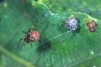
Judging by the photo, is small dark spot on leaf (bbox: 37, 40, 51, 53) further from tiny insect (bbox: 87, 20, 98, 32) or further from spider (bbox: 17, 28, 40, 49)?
tiny insect (bbox: 87, 20, 98, 32)

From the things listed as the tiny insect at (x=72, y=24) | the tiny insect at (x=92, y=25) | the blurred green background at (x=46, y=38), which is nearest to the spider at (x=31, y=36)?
the blurred green background at (x=46, y=38)

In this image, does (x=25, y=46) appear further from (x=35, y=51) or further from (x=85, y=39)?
(x=85, y=39)

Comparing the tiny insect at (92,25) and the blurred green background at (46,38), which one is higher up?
the tiny insect at (92,25)

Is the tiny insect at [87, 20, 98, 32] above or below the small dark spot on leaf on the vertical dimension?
above

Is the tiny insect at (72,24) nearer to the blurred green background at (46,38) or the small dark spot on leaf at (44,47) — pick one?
the blurred green background at (46,38)

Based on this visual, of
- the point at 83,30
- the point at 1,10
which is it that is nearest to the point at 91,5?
the point at 83,30

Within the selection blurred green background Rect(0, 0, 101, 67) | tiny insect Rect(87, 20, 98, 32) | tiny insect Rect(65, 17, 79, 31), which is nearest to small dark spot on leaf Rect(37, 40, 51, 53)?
blurred green background Rect(0, 0, 101, 67)
